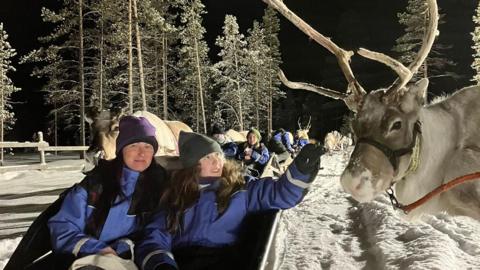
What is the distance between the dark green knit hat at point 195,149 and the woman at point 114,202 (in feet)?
0.80

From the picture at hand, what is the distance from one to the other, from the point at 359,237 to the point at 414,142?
356cm

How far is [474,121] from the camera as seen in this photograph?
3596 millimetres

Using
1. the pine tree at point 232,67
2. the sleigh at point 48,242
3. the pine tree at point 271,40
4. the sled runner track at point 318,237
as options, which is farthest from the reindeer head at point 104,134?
the pine tree at point 271,40

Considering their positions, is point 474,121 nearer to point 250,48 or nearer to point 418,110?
point 418,110

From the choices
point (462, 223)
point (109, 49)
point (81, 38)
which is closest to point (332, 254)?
point (462, 223)

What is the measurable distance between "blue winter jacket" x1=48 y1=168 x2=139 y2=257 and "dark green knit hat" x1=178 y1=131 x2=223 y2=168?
1.40 feet

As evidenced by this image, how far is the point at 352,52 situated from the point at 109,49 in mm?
26653

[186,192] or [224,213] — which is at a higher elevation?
[186,192]

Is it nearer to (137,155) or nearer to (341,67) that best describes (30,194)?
(137,155)

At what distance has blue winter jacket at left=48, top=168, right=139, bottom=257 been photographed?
116 inches

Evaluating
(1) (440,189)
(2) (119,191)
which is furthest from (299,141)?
(2) (119,191)

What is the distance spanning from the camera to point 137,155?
329cm

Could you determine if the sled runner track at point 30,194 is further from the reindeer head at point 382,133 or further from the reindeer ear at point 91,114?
the reindeer head at point 382,133

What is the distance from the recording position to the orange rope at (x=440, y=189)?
3.27 meters
